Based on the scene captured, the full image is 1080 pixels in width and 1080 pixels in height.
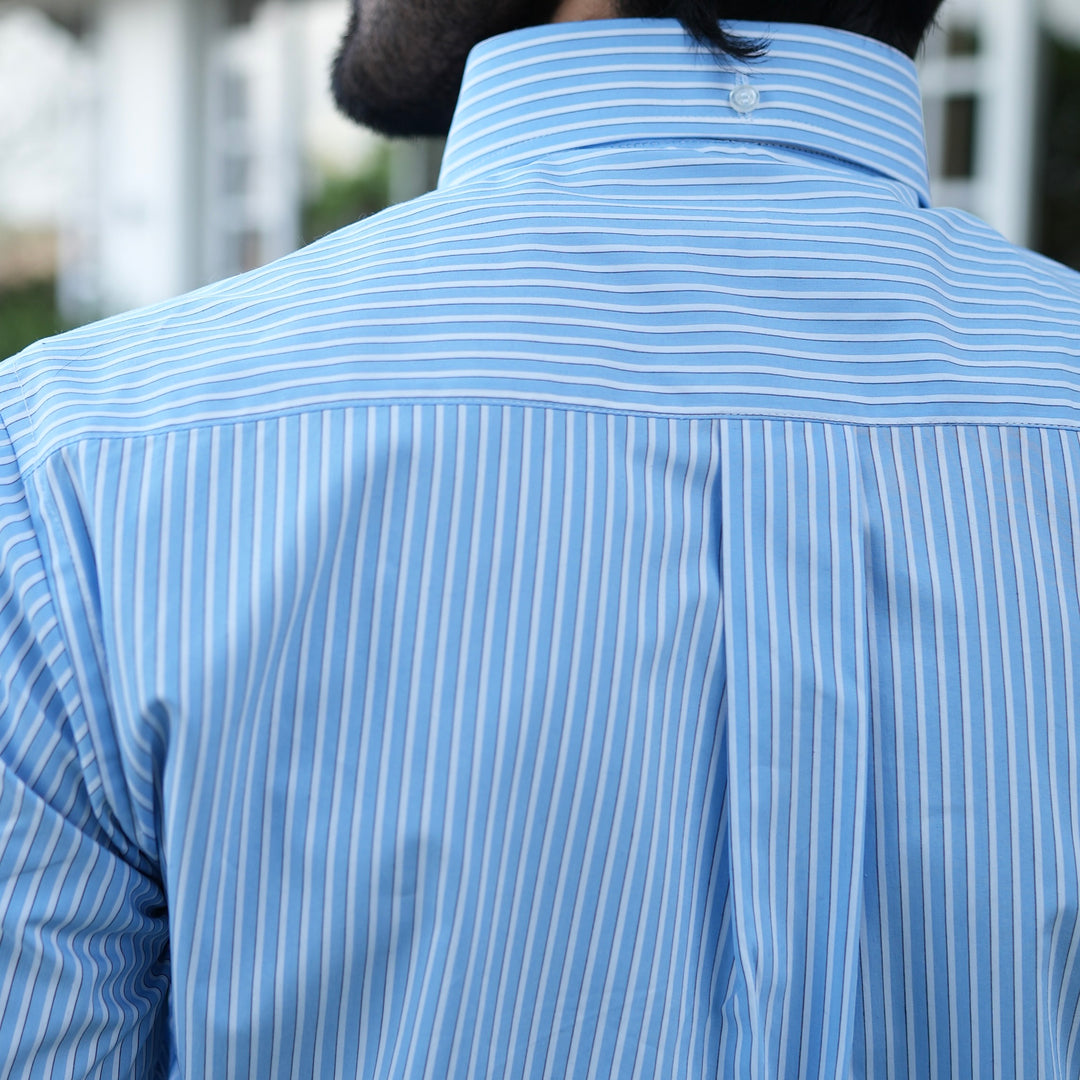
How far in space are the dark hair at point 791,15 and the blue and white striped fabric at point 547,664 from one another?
15cm

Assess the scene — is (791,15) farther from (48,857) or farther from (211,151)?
(211,151)

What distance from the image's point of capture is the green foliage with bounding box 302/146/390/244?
761 cm

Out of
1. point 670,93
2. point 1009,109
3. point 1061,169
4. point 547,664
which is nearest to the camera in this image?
point 547,664

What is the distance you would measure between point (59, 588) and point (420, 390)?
0.26 m

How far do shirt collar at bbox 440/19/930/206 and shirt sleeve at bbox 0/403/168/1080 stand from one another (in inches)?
17.9

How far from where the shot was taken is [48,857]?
2.56 feet

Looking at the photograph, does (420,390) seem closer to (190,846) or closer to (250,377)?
(250,377)

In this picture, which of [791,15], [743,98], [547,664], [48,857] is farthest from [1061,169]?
[48,857]

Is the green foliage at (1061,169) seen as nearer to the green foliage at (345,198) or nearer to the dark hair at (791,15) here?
the green foliage at (345,198)

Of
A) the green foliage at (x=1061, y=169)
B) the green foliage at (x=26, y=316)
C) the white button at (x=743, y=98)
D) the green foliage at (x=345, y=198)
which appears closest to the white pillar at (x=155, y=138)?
the green foliage at (x=26, y=316)

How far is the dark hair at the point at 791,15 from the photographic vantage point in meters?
0.92

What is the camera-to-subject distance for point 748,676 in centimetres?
80

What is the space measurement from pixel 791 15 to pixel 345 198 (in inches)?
275

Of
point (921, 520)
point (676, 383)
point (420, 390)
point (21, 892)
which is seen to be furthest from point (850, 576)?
point (21, 892)
